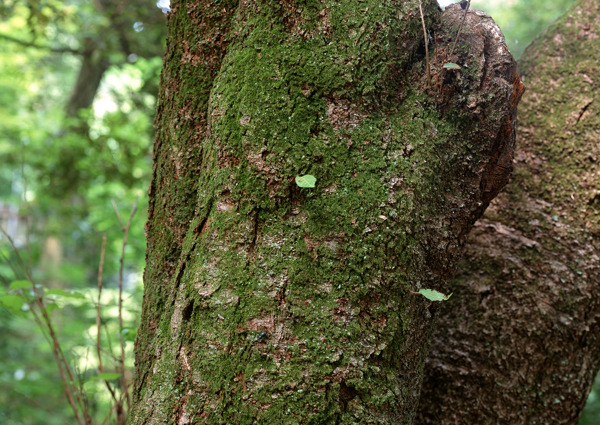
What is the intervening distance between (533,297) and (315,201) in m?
1.11

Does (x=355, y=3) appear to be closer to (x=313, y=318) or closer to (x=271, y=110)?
(x=271, y=110)

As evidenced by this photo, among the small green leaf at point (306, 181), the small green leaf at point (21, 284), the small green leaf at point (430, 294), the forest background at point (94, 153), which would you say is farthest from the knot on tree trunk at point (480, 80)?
the forest background at point (94, 153)

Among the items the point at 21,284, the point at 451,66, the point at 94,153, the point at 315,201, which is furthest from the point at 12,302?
the point at 94,153

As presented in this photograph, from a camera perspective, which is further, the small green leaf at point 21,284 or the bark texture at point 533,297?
the small green leaf at point 21,284

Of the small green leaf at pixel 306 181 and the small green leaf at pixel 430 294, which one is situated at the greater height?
the small green leaf at pixel 306 181

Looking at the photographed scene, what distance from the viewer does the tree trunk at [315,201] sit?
3.83 ft

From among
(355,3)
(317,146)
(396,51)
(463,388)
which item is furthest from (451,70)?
(463,388)

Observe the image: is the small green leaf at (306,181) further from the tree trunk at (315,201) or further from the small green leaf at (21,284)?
the small green leaf at (21,284)

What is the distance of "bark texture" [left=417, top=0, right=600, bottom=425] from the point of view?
1750 mm

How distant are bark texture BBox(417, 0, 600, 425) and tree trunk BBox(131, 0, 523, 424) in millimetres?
480

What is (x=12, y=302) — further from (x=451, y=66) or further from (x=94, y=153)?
(x=94, y=153)

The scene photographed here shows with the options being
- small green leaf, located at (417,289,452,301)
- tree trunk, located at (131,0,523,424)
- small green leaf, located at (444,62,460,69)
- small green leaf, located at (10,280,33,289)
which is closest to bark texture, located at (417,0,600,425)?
tree trunk, located at (131,0,523,424)

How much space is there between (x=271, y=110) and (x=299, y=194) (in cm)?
27

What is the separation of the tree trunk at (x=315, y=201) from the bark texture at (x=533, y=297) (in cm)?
48
